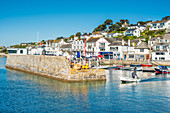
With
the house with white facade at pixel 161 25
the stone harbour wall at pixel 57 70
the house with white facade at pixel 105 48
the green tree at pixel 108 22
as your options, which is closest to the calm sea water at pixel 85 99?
the stone harbour wall at pixel 57 70

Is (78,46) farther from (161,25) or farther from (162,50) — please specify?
(161,25)

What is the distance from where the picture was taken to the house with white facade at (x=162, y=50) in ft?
251

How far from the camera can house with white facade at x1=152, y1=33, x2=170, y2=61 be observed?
76.6 m

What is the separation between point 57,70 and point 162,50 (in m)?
50.3

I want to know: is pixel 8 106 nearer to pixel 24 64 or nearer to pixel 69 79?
pixel 69 79

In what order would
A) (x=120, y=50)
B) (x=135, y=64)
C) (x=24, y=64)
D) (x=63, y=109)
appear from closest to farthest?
(x=63, y=109) < (x=24, y=64) < (x=135, y=64) < (x=120, y=50)

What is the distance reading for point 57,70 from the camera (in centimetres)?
4291

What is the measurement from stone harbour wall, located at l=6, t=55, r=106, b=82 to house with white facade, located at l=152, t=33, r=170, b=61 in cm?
4490

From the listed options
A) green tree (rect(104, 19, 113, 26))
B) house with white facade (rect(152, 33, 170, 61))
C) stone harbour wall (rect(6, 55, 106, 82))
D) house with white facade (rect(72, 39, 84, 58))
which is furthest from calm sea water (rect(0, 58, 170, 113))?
green tree (rect(104, 19, 113, 26))

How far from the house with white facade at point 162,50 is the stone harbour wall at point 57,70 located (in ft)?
147

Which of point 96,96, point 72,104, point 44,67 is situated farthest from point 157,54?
point 72,104

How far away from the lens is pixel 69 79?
3844 cm

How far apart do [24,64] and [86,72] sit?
29039 mm

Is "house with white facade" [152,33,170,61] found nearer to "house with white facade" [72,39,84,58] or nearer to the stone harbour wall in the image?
"house with white facade" [72,39,84,58]
